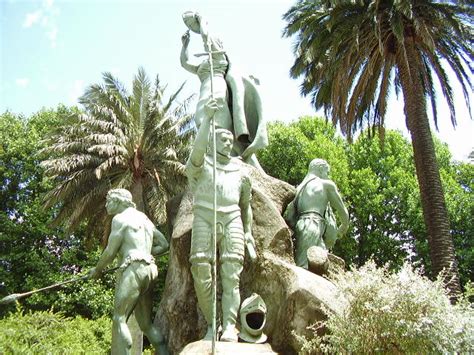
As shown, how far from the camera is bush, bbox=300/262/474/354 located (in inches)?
257

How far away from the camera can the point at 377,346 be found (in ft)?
22.0

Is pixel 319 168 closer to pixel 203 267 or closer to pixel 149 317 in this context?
pixel 203 267

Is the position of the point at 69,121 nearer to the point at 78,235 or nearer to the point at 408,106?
the point at 78,235

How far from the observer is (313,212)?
28.3 ft

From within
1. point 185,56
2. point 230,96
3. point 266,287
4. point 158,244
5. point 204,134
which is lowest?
point 266,287

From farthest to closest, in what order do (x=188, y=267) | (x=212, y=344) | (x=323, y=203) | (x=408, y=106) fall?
1. (x=408, y=106)
2. (x=323, y=203)
3. (x=188, y=267)
4. (x=212, y=344)

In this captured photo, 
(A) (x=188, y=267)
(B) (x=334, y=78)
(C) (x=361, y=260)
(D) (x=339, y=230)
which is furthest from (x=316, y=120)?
(A) (x=188, y=267)

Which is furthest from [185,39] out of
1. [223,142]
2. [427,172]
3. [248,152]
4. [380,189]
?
[380,189]

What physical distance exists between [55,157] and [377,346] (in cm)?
1827

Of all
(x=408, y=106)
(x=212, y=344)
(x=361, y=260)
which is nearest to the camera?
(x=212, y=344)

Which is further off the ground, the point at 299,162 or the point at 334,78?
the point at 299,162

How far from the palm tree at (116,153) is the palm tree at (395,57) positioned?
6475 millimetres

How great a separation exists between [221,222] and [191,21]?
163 inches

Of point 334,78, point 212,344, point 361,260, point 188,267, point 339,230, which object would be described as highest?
point 334,78
